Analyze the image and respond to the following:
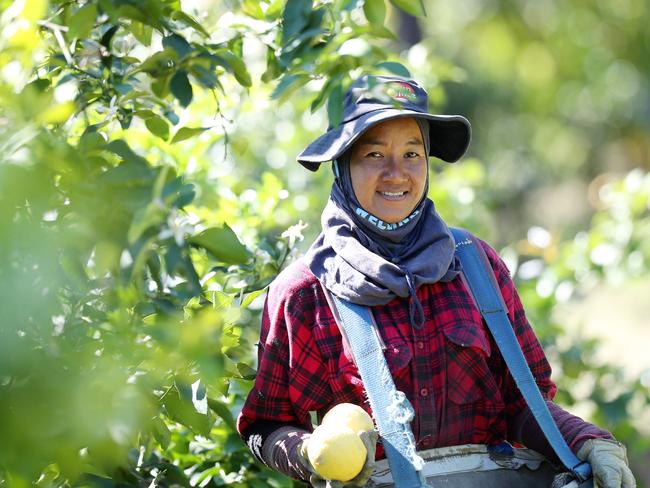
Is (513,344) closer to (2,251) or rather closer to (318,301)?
(318,301)

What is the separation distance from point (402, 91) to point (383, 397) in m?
0.83

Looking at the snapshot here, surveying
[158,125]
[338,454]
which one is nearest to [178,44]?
[158,125]

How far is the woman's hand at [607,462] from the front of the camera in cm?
232

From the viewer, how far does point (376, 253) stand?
2.58 metres

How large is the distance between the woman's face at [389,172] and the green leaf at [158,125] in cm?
51

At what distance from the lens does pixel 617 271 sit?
14.5 feet

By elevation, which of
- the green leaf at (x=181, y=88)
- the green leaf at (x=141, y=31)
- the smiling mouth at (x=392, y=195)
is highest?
the green leaf at (x=141, y=31)

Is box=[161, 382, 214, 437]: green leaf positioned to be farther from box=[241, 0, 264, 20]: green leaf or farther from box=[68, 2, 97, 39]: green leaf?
box=[241, 0, 264, 20]: green leaf

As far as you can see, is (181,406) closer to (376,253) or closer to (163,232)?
(163,232)

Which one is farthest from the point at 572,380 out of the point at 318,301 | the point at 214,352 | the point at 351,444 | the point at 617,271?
the point at 214,352

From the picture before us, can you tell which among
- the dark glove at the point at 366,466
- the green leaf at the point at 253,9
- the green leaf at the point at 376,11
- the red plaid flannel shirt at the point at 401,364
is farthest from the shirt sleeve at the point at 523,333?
the green leaf at the point at 253,9

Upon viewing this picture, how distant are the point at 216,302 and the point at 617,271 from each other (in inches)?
101

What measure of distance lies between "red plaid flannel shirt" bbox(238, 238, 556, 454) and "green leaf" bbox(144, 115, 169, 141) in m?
0.51

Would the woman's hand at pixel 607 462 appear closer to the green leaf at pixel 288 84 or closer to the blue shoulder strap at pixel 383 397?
the blue shoulder strap at pixel 383 397
